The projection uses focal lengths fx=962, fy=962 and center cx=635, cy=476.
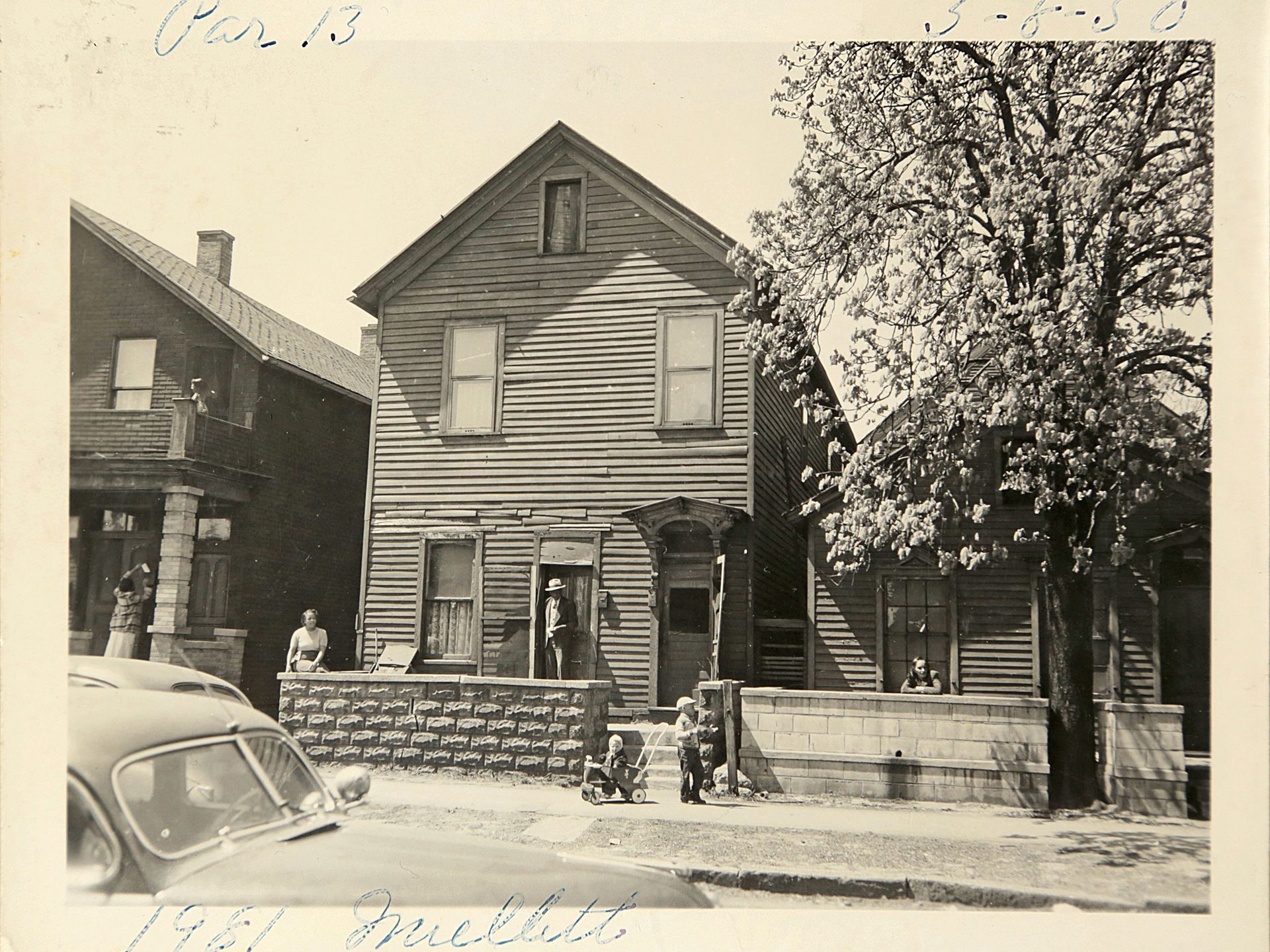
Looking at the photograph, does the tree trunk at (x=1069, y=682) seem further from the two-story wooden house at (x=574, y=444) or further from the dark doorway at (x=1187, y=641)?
the two-story wooden house at (x=574, y=444)

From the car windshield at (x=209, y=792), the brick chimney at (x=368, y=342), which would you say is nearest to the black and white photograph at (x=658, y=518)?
the car windshield at (x=209, y=792)

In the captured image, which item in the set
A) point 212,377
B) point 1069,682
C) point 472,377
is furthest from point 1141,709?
point 212,377

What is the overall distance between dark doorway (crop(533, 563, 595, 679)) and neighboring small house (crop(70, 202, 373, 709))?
2939 millimetres

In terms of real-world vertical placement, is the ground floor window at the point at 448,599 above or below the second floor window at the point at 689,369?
below

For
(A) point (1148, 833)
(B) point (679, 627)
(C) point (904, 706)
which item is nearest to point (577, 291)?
(B) point (679, 627)

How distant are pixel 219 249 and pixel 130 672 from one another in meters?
3.61

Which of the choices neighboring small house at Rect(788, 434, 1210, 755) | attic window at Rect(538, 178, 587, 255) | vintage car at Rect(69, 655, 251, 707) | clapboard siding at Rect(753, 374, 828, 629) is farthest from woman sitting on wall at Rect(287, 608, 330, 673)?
neighboring small house at Rect(788, 434, 1210, 755)

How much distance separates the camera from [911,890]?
6.54 m

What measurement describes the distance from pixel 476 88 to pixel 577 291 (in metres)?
6.12

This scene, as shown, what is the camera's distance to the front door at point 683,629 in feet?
42.8

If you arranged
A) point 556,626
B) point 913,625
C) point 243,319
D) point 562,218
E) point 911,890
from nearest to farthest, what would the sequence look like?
point 911,890 → point 243,319 → point 556,626 → point 562,218 → point 913,625

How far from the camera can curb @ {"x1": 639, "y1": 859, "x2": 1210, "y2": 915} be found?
6312 millimetres

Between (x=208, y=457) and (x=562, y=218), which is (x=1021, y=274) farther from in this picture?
(x=208, y=457)

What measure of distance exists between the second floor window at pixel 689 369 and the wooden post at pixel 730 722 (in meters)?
4.20
